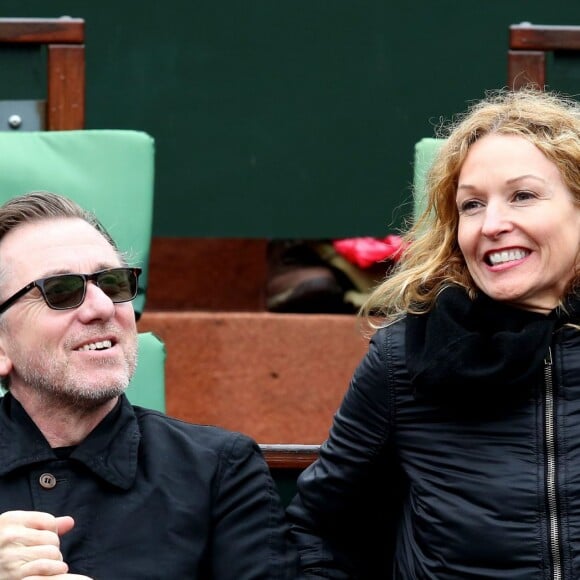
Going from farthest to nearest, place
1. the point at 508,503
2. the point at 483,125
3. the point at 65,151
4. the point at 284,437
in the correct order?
the point at 284,437
the point at 65,151
the point at 483,125
the point at 508,503

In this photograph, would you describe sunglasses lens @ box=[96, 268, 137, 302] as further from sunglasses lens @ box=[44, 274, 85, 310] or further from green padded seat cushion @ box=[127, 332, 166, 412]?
green padded seat cushion @ box=[127, 332, 166, 412]

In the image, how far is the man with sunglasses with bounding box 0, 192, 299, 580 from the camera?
2.17 m

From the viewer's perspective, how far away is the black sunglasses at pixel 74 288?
2.25m

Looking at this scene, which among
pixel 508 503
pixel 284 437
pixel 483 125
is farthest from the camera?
pixel 284 437

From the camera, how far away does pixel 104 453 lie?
2223mm

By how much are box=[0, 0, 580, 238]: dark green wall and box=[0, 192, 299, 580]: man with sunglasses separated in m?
1.76

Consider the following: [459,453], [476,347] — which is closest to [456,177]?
[476,347]

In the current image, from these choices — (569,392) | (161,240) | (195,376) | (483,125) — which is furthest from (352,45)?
(569,392)

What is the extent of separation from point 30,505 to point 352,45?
7.21 feet

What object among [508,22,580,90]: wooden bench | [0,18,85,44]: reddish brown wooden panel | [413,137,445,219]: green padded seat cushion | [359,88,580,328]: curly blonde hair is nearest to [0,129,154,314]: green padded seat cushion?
[0,18,85,44]: reddish brown wooden panel

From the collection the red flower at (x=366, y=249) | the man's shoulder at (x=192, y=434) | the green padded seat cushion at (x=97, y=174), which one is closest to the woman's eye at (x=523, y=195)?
the man's shoulder at (x=192, y=434)

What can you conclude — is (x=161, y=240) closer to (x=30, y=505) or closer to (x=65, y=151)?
(x=65, y=151)

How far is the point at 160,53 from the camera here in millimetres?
4027

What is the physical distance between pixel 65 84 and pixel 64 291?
1012 mm
